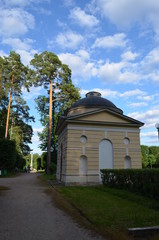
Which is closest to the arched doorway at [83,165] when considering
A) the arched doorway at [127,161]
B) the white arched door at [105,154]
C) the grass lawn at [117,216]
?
the white arched door at [105,154]

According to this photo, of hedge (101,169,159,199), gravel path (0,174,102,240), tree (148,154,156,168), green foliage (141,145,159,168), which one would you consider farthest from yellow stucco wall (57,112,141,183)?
tree (148,154,156,168)

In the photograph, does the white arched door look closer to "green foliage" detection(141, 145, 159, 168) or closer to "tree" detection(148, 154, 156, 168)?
"green foliage" detection(141, 145, 159, 168)

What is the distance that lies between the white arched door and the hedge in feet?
8.97

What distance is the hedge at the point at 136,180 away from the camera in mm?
9500

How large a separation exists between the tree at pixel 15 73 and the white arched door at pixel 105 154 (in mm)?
20582

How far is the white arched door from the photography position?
1818 cm

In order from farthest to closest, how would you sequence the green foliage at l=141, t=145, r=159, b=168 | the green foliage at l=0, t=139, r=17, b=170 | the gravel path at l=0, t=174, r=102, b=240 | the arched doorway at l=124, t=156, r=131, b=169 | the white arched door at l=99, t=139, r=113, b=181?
the green foliage at l=141, t=145, r=159, b=168 < the green foliage at l=0, t=139, r=17, b=170 < the arched doorway at l=124, t=156, r=131, b=169 < the white arched door at l=99, t=139, r=113, b=181 < the gravel path at l=0, t=174, r=102, b=240

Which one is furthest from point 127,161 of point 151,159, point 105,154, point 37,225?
point 151,159

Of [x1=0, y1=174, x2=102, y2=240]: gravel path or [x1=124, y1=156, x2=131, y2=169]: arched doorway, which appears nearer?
[x1=0, y1=174, x2=102, y2=240]: gravel path

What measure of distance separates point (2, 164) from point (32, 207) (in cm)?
2344

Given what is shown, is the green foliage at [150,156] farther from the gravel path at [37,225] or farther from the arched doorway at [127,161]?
the gravel path at [37,225]

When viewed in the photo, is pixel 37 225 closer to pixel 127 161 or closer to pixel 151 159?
pixel 127 161

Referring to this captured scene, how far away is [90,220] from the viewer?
20.2 ft

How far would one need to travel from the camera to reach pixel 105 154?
60.4ft
